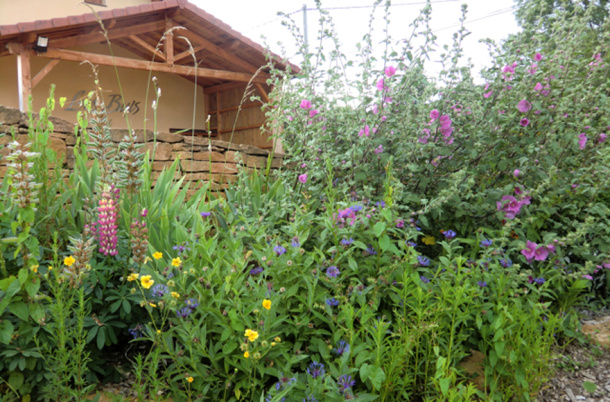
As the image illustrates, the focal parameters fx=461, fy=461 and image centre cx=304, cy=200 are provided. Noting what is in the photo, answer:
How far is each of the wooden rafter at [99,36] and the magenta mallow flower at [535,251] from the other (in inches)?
268

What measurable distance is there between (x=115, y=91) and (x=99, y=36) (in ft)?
7.19

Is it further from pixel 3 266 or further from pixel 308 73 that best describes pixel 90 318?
pixel 308 73

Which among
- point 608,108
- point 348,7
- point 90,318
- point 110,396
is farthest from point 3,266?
point 348,7

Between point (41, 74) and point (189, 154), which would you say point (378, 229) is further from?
point (41, 74)

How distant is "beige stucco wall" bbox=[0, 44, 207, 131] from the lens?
846 cm

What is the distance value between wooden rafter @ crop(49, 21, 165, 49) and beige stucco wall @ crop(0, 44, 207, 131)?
88 centimetres

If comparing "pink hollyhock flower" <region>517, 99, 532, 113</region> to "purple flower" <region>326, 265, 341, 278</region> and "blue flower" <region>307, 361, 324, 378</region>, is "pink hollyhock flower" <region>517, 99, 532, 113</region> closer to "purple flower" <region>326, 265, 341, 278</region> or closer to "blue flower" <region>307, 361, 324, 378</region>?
"purple flower" <region>326, 265, 341, 278</region>

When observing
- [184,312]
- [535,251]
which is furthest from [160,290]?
[535,251]

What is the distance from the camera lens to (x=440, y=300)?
187 cm

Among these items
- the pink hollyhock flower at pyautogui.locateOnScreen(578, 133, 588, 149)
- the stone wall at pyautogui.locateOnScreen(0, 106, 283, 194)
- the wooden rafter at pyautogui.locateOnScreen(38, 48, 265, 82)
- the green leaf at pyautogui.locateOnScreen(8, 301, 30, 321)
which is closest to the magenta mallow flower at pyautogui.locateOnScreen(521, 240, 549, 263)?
the pink hollyhock flower at pyautogui.locateOnScreen(578, 133, 588, 149)

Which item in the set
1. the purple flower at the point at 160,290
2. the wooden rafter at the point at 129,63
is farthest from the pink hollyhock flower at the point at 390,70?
the wooden rafter at the point at 129,63

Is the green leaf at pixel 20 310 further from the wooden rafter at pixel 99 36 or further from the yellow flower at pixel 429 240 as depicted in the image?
Answer: the wooden rafter at pixel 99 36

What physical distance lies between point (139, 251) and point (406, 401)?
47.8 inches

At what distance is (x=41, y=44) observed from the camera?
23.1 feet
